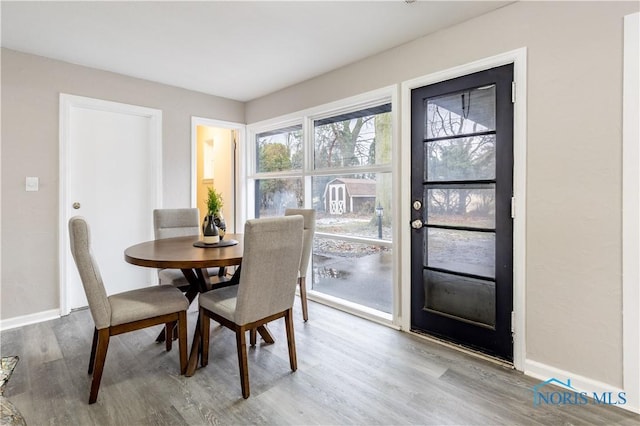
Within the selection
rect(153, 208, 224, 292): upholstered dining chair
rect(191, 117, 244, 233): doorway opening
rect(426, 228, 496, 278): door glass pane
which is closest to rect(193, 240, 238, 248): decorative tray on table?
rect(153, 208, 224, 292): upholstered dining chair

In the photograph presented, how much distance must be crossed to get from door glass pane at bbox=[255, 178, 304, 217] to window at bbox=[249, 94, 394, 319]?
0.01 m

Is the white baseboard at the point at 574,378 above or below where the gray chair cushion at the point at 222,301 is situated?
below

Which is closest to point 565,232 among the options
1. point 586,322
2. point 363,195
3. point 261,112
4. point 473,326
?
point 586,322

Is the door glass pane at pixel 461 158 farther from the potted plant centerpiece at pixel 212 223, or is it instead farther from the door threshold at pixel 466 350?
the potted plant centerpiece at pixel 212 223

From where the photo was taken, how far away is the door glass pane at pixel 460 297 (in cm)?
230

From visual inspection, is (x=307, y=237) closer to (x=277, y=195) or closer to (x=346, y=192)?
(x=346, y=192)

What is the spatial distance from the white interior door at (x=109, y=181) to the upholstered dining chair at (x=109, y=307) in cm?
164

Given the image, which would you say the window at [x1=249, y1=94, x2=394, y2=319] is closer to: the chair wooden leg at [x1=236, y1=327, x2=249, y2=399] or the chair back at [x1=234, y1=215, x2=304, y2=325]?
the chair back at [x1=234, y1=215, x2=304, y2=325]

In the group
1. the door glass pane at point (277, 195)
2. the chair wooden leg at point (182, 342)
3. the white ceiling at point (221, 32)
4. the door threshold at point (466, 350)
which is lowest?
the door threshold at point (466, 350)

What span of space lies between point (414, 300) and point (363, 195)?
1.07 meters

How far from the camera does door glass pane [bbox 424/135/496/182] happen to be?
2260 mm

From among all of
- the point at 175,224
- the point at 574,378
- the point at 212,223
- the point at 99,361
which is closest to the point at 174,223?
the point at 175,224

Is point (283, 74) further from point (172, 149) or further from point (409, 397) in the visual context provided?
point (409, 397)

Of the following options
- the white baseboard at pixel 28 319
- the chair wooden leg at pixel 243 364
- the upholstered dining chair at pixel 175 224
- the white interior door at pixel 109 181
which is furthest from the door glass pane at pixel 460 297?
the white baseboard at pixel 28 319
